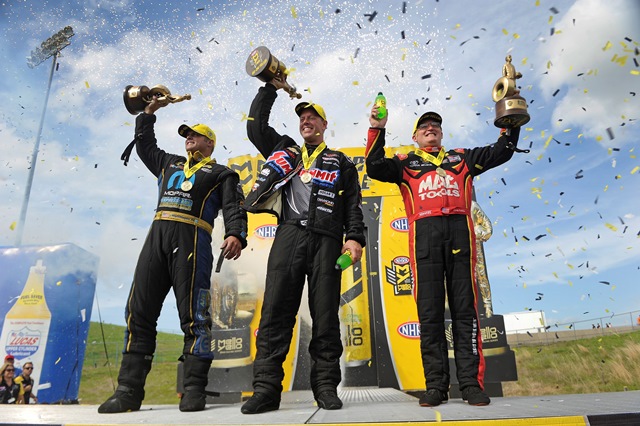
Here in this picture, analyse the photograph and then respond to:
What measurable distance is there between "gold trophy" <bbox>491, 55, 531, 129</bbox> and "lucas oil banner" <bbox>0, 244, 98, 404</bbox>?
27.6 ft

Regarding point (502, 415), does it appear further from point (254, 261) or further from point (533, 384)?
point (533, 384)

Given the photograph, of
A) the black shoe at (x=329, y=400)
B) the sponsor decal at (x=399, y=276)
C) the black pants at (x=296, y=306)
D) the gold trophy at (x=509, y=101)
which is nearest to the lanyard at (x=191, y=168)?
the black pants at (x=296, y=306)

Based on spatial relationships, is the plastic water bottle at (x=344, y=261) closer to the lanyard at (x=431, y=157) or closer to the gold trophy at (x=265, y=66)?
the lanyard at (x=431, y=157)

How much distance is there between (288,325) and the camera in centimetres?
312

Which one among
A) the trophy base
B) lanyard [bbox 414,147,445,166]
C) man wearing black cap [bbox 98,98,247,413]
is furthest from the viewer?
lanyard [bbox 414,147,445,166]

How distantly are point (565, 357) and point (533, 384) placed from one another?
1.72 metres

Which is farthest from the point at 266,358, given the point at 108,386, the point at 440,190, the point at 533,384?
the point at 108,386

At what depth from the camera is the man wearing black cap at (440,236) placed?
10.2 ft

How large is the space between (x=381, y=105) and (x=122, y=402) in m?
2.88

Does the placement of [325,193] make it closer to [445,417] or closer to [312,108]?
[312,108]

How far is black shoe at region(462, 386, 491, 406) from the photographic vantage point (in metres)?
2.77

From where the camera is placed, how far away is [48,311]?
842 centimetres

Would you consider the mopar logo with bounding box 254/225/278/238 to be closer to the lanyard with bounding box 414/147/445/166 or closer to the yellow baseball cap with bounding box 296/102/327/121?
the yellow baseball cap with bounding box 296/102/327/121

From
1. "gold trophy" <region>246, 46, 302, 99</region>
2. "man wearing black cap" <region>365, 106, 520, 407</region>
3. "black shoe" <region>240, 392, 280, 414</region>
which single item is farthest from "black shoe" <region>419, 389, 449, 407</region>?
"gold trophy" <region>246, 46, 302, 99</region>
